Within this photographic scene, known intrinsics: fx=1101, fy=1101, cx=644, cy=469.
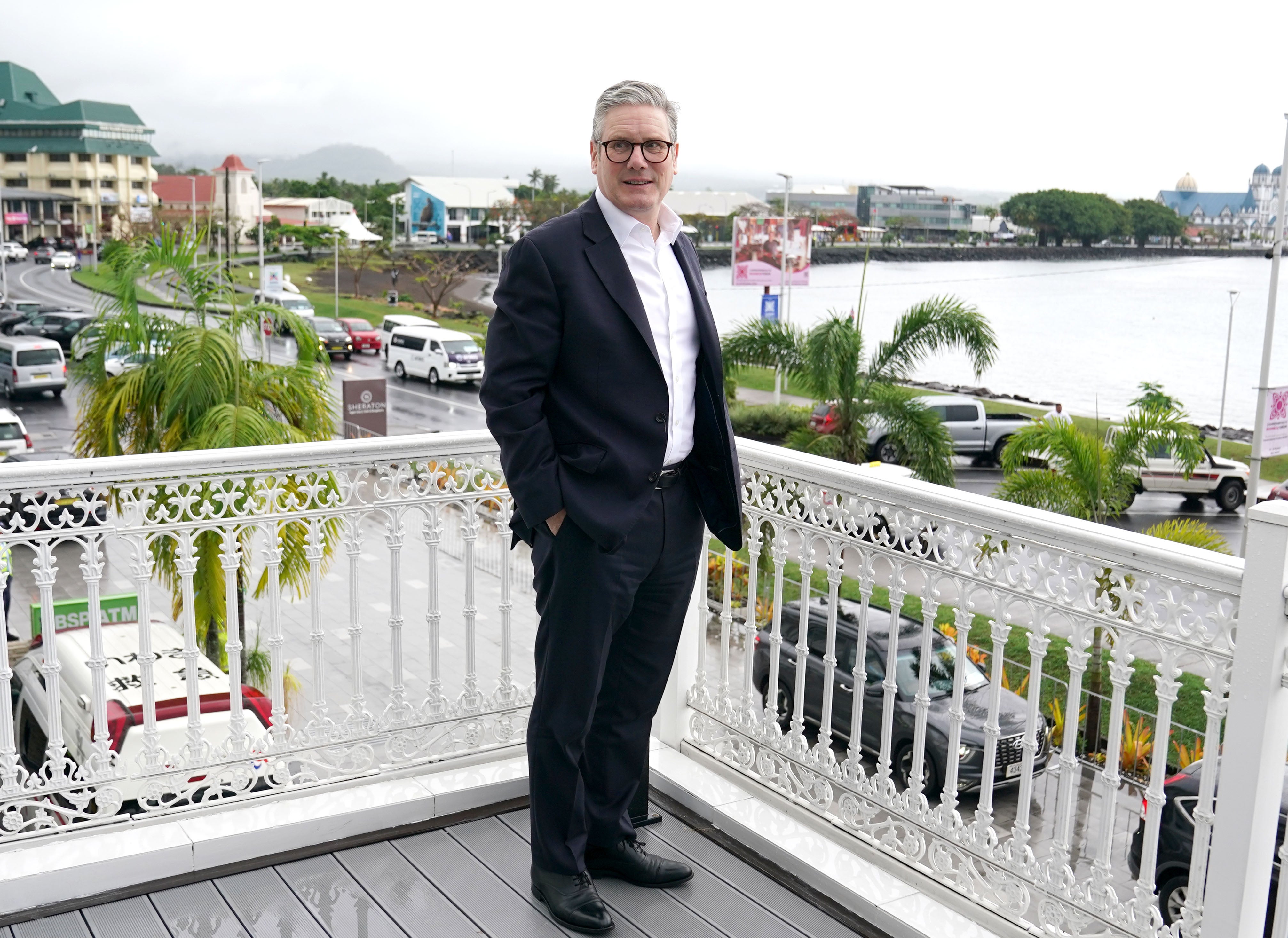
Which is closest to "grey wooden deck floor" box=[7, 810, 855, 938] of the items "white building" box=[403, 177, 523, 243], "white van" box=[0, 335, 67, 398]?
"white van" box=[0, 335, 67, 398]

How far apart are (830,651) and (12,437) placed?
1935 centimetres

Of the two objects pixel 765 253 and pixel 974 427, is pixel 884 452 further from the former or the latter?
pixel 765 253

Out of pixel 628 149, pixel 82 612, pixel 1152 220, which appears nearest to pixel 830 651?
pixel 628 149

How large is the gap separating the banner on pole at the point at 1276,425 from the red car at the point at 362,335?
29076 mm

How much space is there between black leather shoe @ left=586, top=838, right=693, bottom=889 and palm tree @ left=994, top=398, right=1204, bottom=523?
761 cm

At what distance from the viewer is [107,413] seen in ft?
24.7

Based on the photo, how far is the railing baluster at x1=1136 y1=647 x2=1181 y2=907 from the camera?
187 cm

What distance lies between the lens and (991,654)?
8.12 feet

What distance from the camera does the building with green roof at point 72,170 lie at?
87812mm

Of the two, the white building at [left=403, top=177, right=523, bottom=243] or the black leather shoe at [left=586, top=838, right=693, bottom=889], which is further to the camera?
the white building at [left=403, top=177, right=523, bottom=243]

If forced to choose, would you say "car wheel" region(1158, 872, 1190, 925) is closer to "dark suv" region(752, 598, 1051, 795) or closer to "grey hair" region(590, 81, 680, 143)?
"dark suv" region(752, 598, 1051, 795)

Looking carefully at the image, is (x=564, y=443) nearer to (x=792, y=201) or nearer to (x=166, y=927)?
(x=166, y=927)

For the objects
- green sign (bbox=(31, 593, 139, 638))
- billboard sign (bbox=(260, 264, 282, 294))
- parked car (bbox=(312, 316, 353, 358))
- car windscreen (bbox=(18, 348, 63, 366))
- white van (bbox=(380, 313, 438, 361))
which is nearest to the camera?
green sign (bbox=(31, 593, 139, 638))

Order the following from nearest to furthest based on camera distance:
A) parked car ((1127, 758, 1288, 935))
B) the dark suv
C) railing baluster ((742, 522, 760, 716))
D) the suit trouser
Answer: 1. the suit trouser
2. railing baluster ((742, 522, 760, 716))
3. parked car ((1127, 758, 1288, 935))
4. the dark suv
